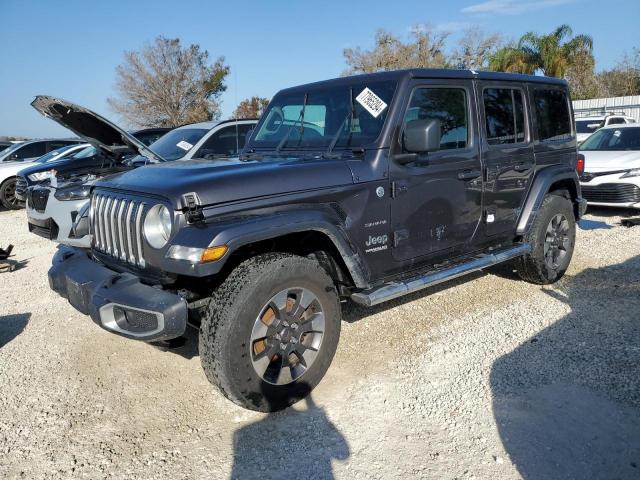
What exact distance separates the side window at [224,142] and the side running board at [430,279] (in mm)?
4172

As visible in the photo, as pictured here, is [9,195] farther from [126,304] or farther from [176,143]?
[126,304]

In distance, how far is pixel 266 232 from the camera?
9.45ft

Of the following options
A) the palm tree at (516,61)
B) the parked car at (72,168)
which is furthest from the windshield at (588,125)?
the palm tree at (516,61)

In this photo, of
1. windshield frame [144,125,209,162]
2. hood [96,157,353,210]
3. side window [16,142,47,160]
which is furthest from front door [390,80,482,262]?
side window [16,142,47,160]

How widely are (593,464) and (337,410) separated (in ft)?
4.60

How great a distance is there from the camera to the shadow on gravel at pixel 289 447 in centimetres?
262

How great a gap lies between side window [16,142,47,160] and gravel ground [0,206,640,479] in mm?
10675

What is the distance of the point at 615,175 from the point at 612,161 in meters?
0.35

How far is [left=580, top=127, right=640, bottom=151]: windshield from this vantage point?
31.1 ft

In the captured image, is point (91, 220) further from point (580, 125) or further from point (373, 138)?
point (580, 125)

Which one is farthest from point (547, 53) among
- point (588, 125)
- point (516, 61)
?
point (588, 125)

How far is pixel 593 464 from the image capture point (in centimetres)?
257

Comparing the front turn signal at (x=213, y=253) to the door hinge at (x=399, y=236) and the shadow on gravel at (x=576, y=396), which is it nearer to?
the door hinge at (x=399, y=236)

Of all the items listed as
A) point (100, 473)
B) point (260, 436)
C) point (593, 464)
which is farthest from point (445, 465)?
point (100, 473)
